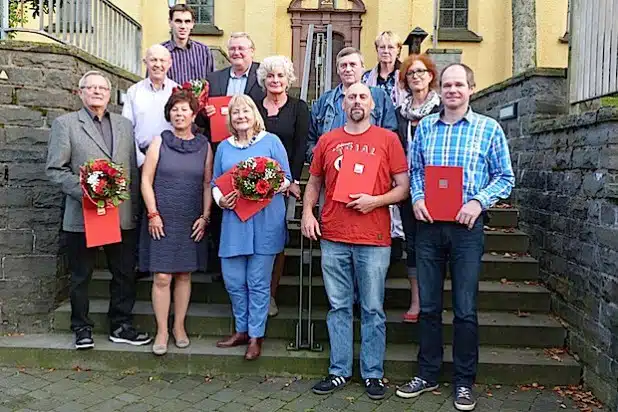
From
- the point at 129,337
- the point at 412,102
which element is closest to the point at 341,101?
the point at 412,102

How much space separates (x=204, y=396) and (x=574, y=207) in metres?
Answer: 3.06

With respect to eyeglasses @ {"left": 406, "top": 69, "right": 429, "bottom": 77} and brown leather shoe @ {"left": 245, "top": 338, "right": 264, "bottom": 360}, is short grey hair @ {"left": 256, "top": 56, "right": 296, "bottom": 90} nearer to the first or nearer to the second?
eyeglasses @ {"left": 406, "top": 69, "right": 429, "bottom": 77}

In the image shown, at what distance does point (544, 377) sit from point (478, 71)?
10.8m

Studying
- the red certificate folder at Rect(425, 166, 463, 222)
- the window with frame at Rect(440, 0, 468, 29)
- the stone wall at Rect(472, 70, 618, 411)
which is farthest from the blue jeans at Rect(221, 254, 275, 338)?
the window with frame at Rect(440, 0, 468, 29)

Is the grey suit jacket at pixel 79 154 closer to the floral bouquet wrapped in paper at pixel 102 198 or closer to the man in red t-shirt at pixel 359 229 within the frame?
the floral bouquet wrapped in paper at pixel 102 198

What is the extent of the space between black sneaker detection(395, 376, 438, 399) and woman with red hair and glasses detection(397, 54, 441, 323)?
0.85 meters

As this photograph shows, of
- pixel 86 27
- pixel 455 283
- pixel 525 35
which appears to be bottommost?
pixel 455 283

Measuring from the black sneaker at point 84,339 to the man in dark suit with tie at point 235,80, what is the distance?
1.20 meters

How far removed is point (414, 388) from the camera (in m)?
4.34

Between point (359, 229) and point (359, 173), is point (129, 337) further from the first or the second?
point (359, 173)

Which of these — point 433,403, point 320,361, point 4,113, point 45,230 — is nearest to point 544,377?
point 433,403

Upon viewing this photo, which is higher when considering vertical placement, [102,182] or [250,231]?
[102,182]

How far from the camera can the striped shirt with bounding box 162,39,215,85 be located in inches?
217

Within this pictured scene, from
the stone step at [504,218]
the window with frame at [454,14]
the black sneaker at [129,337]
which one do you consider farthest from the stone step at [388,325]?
the window with frame at [454,14]
